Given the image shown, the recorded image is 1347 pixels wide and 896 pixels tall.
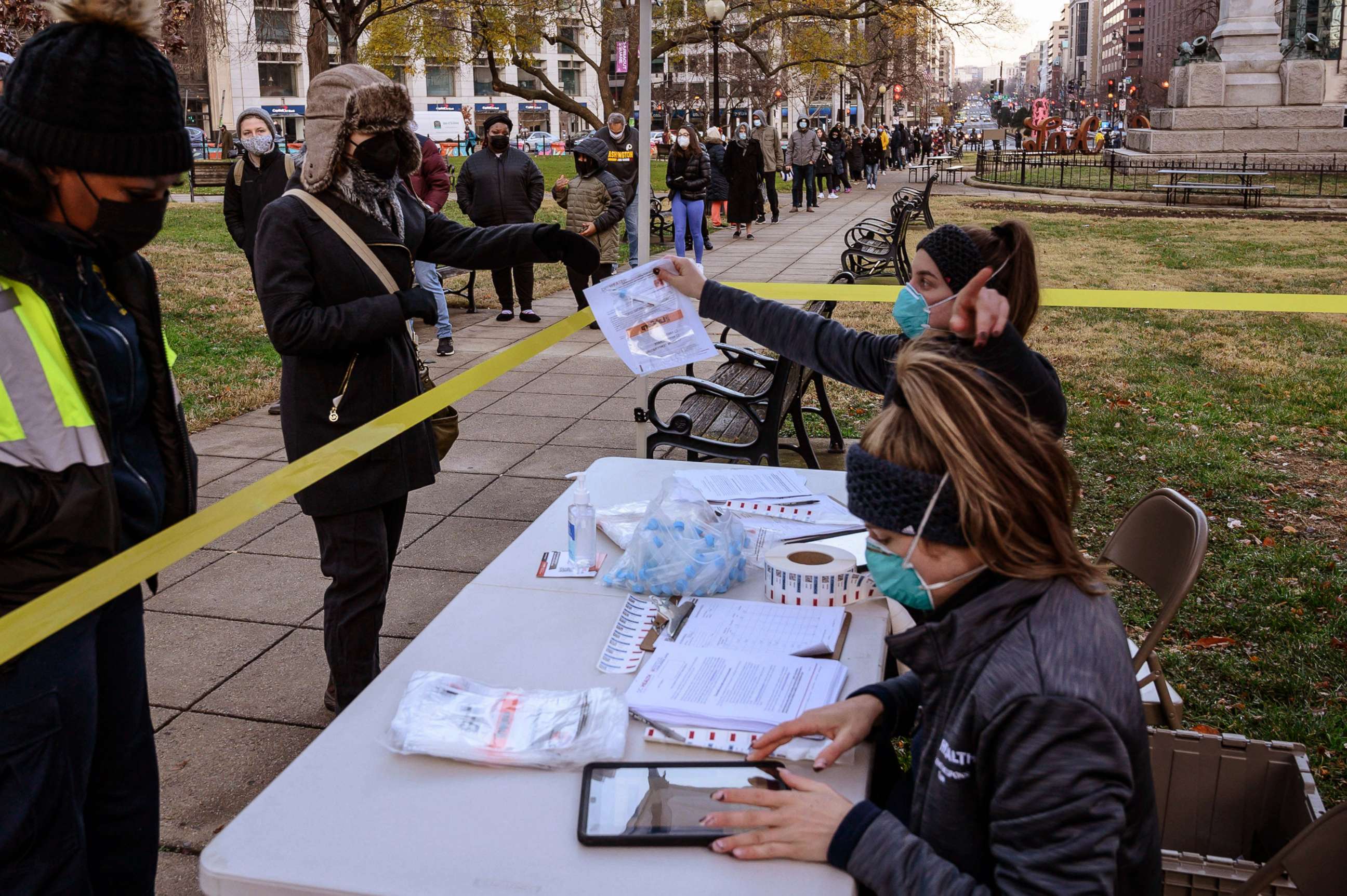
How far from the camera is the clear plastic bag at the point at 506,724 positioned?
1.99m

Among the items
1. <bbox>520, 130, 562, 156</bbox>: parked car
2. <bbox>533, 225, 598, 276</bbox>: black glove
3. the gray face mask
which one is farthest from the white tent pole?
<bbox>520, 130, 562, 156</bbox>: parked car

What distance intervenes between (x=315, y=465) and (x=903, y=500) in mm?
1723

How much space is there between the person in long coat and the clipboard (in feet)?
56.4

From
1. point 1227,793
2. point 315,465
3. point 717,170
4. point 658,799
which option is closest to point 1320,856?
point 1227,793

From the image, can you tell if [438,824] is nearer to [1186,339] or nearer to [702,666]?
[702,666]

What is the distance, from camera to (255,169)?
7.79 m

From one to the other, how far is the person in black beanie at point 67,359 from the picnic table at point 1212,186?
23180 mm

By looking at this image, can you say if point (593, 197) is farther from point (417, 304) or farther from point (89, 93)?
point (89, 93)

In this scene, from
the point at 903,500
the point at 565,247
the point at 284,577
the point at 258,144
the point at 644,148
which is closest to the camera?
the point at 903,500

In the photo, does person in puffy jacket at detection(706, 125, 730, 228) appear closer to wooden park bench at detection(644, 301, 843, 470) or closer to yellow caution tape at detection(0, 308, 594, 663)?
wooden park bench at detection(644, 301, 843, 470)

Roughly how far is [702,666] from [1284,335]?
9699 millimetres

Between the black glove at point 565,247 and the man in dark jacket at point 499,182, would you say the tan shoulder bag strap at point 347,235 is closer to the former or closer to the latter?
the black glove at point 565,247

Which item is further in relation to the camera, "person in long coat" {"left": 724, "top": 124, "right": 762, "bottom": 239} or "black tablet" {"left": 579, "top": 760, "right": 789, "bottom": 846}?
"person in long coat" {"left": 724, "top": 124, "right": 762, "bottom": 239}

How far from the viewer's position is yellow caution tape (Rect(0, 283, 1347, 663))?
2021 mm
